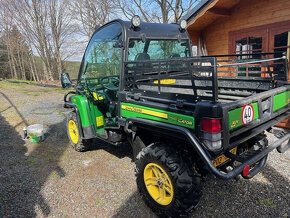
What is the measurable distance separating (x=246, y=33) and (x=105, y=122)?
437 cm

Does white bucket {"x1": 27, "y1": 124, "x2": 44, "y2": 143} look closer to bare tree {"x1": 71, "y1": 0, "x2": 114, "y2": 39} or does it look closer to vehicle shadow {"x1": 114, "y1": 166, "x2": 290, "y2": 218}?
vehicle shadow {"x1": 114, "y1": 166, "x2": 290, "y2": 218}

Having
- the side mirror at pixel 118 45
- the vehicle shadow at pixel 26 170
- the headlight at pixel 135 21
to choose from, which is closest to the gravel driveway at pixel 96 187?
the vehicle shadow at pixel 26 170

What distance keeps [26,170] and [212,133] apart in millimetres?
3180

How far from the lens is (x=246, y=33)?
558 centimetres

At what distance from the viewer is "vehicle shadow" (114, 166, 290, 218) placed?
98.6 inches

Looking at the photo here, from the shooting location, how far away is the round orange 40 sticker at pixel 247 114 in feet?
6.55

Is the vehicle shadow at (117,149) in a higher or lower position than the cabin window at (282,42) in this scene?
lower

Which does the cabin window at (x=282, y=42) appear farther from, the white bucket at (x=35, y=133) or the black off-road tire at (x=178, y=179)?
the white bucket at (x=35, y=133)

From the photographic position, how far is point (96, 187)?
3.06m

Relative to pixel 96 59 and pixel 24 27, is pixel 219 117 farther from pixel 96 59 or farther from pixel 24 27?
pixel 24 27

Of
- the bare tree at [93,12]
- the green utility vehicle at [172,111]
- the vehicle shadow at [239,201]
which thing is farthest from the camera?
the bare tree at [93,12]

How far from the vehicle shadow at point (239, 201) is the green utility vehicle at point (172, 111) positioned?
298 mm

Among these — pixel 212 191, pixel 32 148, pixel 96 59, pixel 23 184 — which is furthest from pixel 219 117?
pixel 32 148

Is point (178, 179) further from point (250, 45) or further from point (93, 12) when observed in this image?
point (93, 12)
